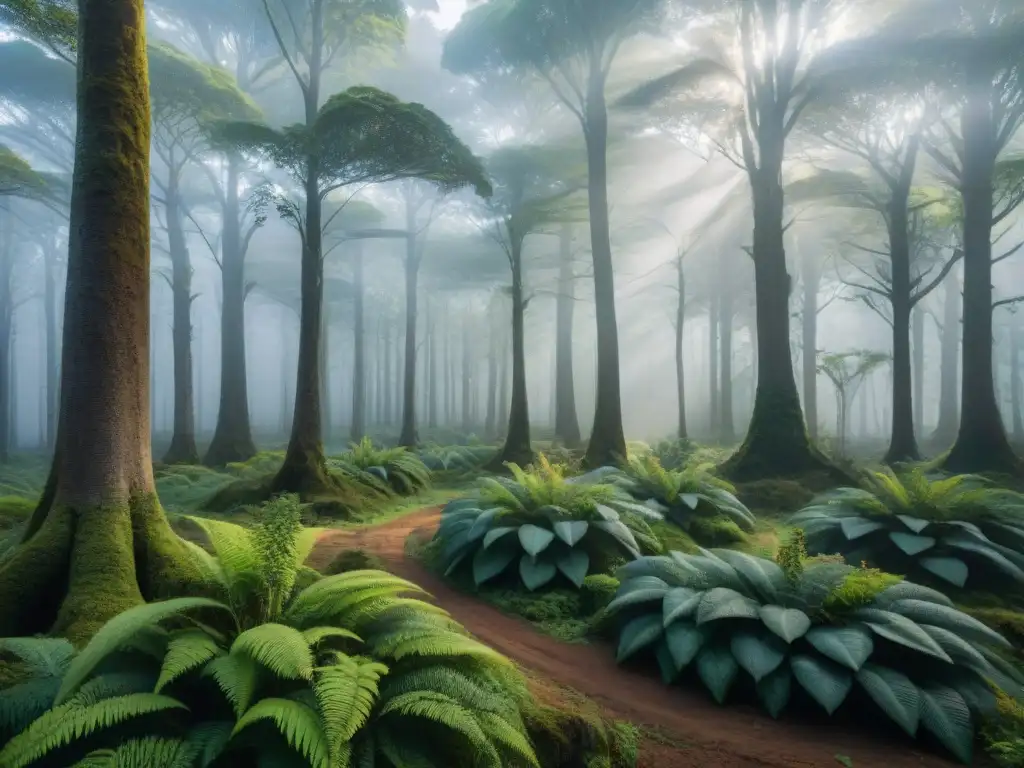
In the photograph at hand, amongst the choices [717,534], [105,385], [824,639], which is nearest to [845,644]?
[824,639]

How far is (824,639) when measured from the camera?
3.85m

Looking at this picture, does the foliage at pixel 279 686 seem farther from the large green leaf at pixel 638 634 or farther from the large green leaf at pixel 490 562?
the large green leaf at pixel 490 562

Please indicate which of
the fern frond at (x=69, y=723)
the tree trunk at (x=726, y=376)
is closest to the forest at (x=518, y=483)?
the fern frond at (x=69, y=723)

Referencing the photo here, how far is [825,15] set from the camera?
489 inches

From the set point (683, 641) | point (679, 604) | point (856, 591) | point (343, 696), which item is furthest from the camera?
point (679, 604)

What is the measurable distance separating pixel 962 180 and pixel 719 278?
1464cm

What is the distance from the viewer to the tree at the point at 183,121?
1381cm

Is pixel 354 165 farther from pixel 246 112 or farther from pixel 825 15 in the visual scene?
pixel 825 15

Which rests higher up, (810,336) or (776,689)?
(810,336)

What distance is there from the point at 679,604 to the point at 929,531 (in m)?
3.69

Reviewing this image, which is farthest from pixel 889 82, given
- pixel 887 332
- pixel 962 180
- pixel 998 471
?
pixel 887 332

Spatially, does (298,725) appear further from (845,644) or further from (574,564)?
(574,564)

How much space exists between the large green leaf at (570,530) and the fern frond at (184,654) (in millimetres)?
3705

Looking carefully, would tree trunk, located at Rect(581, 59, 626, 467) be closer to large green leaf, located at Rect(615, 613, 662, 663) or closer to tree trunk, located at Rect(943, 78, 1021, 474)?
tree trunk, located at Rect(943, 78, 1021, 474)
